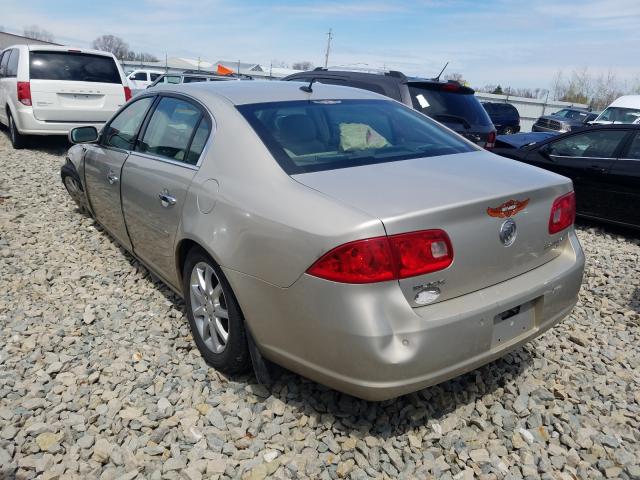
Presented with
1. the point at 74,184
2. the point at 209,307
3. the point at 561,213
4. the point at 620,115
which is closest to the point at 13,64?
the point at 74,184

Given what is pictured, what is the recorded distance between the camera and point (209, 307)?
2859 mm

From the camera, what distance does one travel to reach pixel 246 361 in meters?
2.72

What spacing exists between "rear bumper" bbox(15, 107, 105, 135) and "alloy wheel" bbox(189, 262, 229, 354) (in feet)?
21.9

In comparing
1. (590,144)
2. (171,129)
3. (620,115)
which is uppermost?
(171,129)

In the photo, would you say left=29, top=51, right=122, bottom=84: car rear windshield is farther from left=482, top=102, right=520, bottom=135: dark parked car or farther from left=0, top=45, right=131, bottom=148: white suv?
left=482, top=102, right=520, bottom=135: dark parked car

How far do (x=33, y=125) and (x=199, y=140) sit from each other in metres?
6.72

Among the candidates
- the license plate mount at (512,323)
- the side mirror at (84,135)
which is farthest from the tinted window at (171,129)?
the license plate mount at (512,323)

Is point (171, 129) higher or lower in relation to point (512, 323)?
higher

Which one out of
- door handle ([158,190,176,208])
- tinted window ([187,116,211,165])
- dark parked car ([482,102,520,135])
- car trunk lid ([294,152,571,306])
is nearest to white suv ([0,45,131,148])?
door handle ([158,190,176,208])

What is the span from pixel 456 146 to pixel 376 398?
163 cm

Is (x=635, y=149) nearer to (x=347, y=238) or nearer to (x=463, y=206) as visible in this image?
(x=463, y=206)

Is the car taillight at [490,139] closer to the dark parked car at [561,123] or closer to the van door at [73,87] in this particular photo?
the van door at [73,87]

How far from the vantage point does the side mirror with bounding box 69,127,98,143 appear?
14.4ft

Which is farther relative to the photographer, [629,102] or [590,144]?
[629,102]
